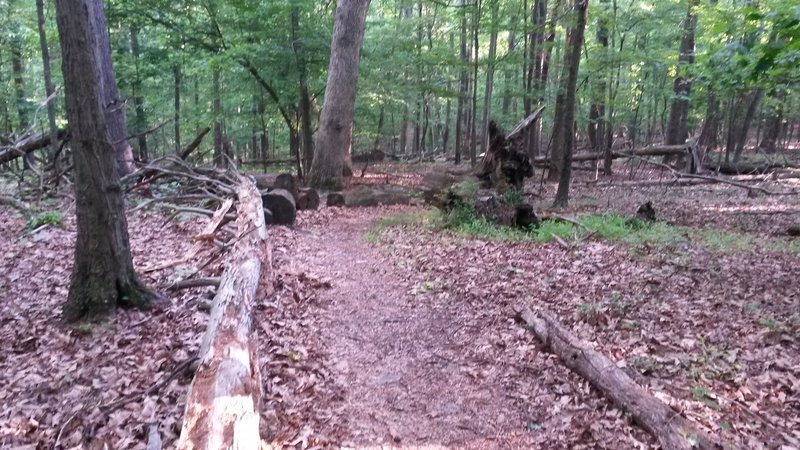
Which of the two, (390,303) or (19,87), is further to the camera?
(19,87)

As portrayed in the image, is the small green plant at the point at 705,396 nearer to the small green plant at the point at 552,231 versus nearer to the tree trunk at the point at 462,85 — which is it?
the small green plant at the point at 552,231

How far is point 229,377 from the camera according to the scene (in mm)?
3693

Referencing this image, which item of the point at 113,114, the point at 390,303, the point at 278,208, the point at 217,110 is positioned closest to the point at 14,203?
the point at 113,114

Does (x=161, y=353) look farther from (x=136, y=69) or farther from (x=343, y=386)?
(x=136, y=69)

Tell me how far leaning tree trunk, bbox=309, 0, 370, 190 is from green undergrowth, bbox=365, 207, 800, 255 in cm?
458

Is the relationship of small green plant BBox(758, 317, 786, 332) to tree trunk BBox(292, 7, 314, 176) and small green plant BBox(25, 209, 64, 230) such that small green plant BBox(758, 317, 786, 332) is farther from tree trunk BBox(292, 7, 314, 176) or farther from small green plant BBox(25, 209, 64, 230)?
tree trunk BBox(292, 7, 314, 176)

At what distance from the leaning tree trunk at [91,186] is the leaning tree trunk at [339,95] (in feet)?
32.0

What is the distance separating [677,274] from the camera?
7000 millimetres

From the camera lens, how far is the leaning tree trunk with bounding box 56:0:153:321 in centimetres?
489

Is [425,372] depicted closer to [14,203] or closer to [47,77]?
[14,203]

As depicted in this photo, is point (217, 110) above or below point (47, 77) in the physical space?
below

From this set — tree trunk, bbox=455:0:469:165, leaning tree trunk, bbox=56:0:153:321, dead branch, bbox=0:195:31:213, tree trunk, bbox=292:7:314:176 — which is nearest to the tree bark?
dead branch, bbox=0:195:31:213

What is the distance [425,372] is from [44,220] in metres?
8.05

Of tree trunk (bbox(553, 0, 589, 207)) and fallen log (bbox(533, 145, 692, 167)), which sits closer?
tree trunk (bbox(553, 0, 589, 207))
